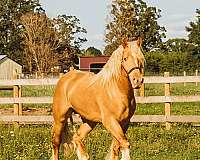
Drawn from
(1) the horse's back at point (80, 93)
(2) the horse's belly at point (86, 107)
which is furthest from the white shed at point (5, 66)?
(2) the horse's belly at point (86, 107)

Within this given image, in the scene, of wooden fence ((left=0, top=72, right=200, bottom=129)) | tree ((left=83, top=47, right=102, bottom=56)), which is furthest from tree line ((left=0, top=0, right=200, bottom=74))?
wooden fence ((left=0, top=72, right=200, bottom=129))

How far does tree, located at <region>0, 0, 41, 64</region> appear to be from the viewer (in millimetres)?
84188

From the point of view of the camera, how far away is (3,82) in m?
12.5

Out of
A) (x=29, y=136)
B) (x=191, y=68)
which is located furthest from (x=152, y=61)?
(x=29, y=136)

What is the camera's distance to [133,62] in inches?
237

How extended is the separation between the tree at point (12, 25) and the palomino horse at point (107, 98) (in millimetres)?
73050

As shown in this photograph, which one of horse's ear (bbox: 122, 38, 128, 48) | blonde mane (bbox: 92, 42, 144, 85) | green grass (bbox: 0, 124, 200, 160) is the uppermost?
horse's ear (bbox: 122, 38, 128, 48)

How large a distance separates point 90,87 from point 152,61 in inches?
1615

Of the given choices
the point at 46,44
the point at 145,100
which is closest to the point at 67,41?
the point at 46,44

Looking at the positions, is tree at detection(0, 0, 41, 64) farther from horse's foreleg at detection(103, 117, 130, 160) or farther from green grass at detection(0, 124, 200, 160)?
horse's foreleg at detection(103, 117, 130, 160)

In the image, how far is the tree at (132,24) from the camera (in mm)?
56406

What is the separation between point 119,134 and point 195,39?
196 feet

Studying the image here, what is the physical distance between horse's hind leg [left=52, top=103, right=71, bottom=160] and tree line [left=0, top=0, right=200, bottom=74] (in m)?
40.0

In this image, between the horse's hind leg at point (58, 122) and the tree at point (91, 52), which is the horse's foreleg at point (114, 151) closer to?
the horse's hind leg at point (58, 122)
